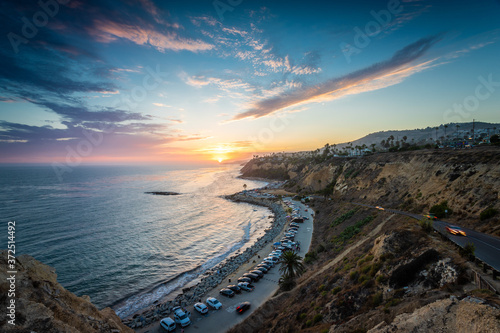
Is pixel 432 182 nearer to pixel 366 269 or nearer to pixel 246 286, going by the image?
pixel 366 269

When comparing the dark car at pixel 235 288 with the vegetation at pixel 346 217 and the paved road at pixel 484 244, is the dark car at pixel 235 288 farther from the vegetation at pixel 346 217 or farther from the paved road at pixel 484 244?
the vegetation at pixel 346 217

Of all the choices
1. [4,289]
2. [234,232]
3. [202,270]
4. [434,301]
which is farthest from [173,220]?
[434,301]

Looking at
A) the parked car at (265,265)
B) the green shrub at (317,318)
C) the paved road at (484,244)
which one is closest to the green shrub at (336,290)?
the green shrub at (317,318)

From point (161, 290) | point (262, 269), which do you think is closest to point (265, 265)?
point (262, 269)

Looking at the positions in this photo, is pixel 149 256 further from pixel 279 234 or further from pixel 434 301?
pixel 434 301

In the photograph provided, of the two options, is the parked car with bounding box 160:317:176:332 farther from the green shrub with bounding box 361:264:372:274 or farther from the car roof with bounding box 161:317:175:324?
the green shrub with bounding box 361:264:372:274

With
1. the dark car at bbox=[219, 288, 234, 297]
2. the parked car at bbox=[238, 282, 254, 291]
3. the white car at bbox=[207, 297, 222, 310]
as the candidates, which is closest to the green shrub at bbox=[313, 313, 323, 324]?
the white car at bbox=[207, 297, 222, 310]
